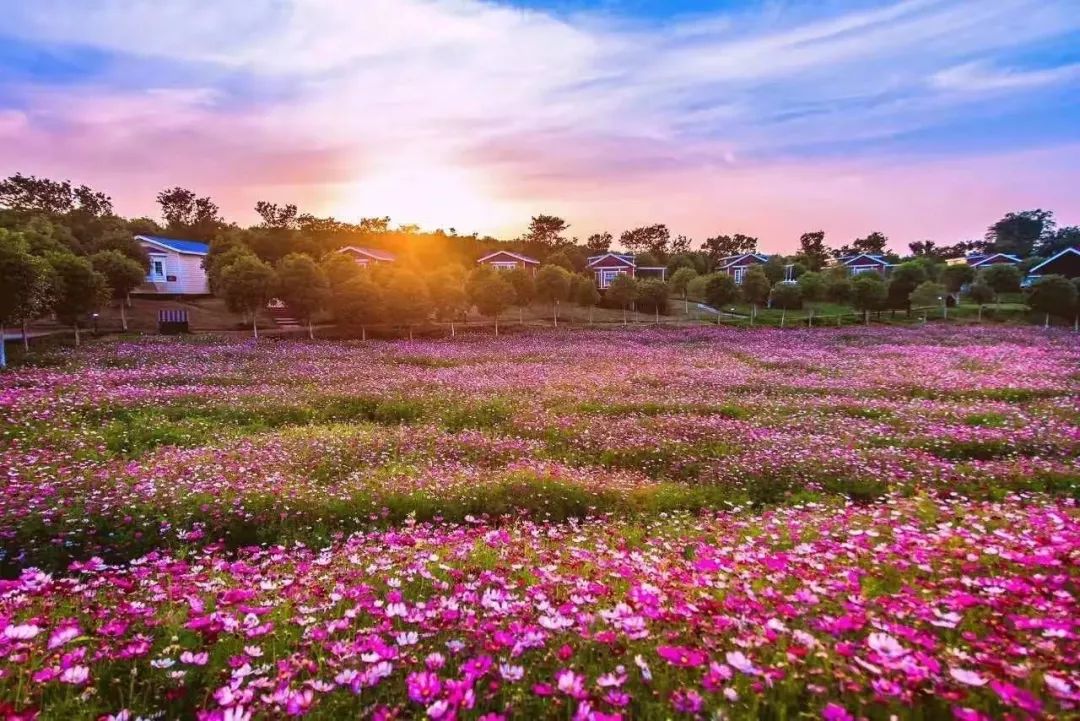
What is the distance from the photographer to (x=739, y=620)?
393cm

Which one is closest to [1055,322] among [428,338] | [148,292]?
[428,338]

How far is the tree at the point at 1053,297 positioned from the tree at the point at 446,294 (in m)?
54.3

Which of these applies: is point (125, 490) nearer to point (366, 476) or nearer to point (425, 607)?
point (366, 476)

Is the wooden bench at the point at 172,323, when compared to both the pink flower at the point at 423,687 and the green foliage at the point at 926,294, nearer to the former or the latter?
the pink flower at the point at 423,687

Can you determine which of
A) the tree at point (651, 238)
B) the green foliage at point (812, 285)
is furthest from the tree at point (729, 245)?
the green foliage at point (812, 285)

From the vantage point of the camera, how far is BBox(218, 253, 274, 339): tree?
42.6 meters

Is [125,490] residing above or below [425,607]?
below

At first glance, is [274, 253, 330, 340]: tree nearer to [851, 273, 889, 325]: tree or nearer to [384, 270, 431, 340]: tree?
[384, 270, 431, 340]: tree

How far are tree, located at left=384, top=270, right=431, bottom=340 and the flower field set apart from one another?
25.5 meters

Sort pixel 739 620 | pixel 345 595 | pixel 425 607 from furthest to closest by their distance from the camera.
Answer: pixel 345 595 < pixel 425 607 < pixel 739 620

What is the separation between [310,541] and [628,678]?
5956 millimetres

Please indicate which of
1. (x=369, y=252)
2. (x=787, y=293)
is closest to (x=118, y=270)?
(x=369, y=252)

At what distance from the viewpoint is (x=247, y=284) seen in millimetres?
42562

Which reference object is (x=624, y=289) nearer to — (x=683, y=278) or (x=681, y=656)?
(x=683, y=278)
